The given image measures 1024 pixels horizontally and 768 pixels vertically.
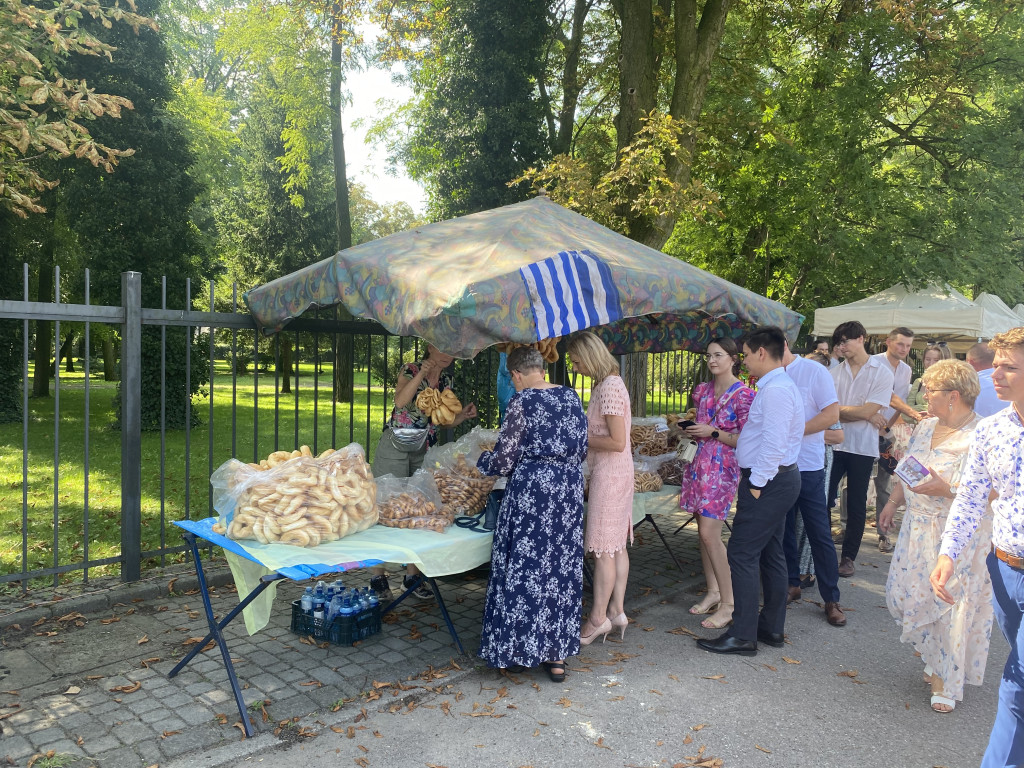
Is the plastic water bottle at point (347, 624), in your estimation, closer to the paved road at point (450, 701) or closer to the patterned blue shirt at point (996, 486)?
the paved road at point (450, 701)

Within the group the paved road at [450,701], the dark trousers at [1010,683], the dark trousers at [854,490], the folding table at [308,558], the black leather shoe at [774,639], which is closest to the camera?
the dark trousers at [1010,683]

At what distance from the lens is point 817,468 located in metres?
5.38

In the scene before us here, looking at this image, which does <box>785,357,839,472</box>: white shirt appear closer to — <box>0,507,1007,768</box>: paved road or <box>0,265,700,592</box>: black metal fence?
<box>0,507,1007,768</box>: paved road

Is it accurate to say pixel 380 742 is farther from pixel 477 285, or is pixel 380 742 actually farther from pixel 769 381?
pixel 769 381

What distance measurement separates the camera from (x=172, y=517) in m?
8.12

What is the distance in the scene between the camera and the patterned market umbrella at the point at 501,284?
3.82 m

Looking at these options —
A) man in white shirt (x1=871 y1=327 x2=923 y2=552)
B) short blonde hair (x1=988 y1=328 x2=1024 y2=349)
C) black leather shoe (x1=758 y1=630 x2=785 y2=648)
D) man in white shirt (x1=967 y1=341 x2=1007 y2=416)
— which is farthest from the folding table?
man in white shirt (x1=871 y1=327 x2=923 y2=552)

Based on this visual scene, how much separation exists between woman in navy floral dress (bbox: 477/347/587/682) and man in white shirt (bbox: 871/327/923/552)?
3.50 metres

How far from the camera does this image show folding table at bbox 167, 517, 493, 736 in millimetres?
3494

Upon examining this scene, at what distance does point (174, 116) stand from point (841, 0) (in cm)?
1287

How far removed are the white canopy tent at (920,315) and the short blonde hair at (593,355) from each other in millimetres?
9663

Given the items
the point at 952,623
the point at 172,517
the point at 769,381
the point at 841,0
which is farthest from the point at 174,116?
the point at 952,623

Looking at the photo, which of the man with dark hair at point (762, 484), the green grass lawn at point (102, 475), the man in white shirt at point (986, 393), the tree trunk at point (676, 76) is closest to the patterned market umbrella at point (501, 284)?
the man with dark hair at point (762, 484)

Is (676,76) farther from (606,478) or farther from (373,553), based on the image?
(373,553)
